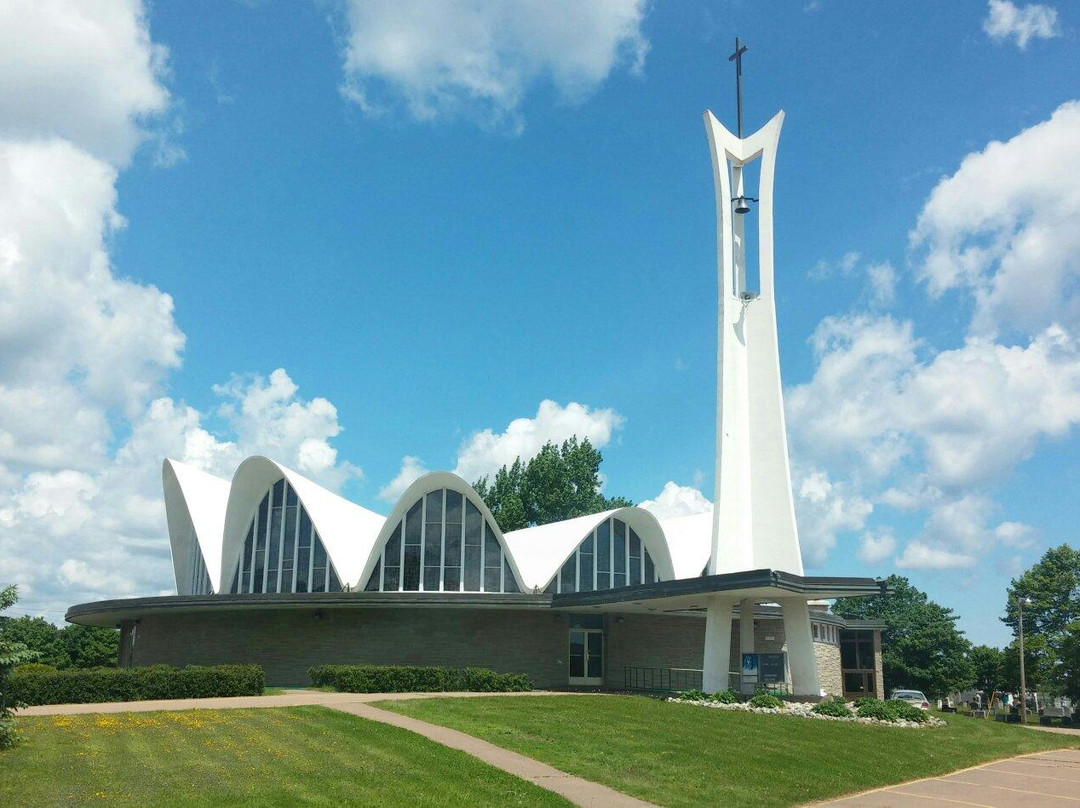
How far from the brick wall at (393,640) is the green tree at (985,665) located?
38037 millimetres

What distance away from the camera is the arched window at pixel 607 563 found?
3618 centimetres

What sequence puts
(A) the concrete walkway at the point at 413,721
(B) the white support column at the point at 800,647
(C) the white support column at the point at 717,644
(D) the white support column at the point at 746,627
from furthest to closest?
(D) the white support column at the point at 746,627
(B) the white support column at the point at 800,647
(C) the white support column at the point at 717,644
(A) the concrete walkway at the point at 413,721

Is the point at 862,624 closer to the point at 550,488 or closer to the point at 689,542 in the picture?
the point at 689,542

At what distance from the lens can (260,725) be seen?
1772 cm

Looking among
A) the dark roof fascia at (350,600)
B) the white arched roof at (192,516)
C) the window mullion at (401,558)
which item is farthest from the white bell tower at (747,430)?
the white arched roof at (192,516)

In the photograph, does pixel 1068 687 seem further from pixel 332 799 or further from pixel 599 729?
pixel 332 799

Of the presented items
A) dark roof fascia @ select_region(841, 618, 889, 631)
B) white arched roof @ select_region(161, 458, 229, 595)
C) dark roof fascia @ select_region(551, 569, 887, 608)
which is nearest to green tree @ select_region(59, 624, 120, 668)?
white arched roof @ select_region(161, 458, 229, 595)

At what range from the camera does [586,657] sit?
1367 inches

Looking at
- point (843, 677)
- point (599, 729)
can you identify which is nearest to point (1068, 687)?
point (843, 677)

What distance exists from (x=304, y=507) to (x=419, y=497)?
172 inches

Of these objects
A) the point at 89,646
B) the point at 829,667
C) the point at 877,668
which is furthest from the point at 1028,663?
the point at 89,646

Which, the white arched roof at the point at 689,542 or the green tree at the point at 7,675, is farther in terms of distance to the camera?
the white arched roof at the point at 689,542

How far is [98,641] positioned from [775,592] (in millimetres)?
58172

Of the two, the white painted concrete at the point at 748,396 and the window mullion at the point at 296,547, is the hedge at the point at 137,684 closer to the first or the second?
the window mullion at the point at 296,547
